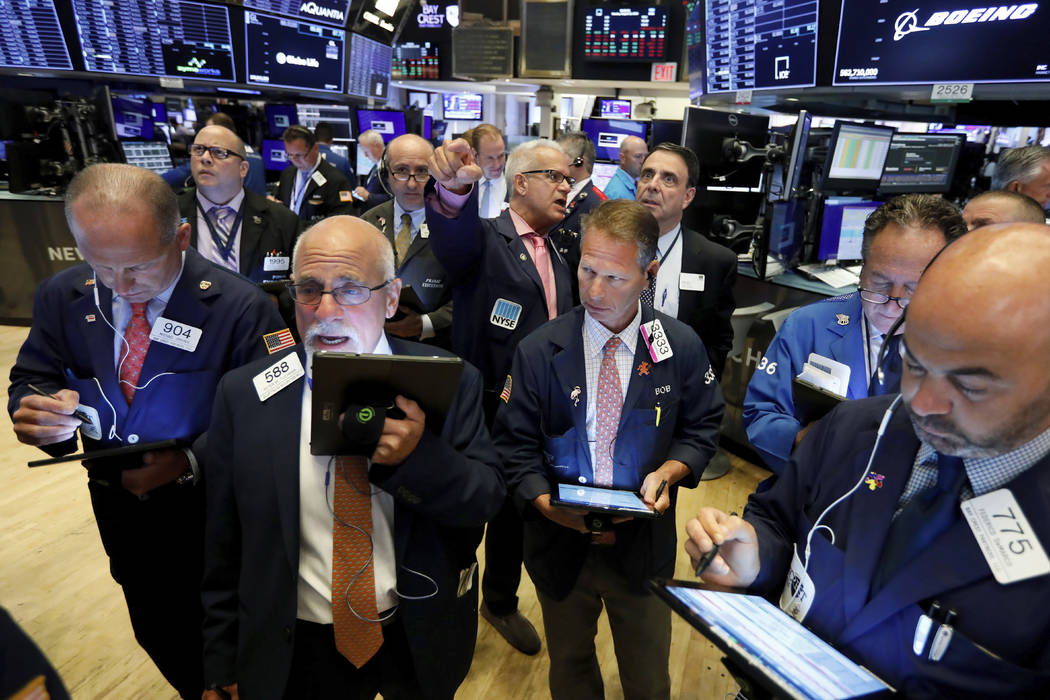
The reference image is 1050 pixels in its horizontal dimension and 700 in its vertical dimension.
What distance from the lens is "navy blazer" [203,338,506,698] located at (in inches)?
53.0

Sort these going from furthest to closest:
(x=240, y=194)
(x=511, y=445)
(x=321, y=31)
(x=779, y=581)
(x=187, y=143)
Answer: (x=321, y=31), (x=187, y=143), (x=240, y=194), (x=511, y=445), (x=779, y=581)

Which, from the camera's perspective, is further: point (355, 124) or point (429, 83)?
point (429, 83)

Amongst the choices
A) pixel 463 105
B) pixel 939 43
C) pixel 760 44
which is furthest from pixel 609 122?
pixel 463 105

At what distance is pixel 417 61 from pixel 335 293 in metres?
9.56

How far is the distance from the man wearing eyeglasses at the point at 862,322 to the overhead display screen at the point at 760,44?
3152 mm

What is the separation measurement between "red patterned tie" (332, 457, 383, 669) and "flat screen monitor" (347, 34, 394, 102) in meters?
7.76

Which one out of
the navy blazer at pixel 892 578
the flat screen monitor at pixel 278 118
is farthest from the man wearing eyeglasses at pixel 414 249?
the flat screen monitor at pixel 278 118

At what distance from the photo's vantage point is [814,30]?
13.8 feet

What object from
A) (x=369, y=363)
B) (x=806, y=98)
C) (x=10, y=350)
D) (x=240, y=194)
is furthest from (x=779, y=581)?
(x=10, y=350)

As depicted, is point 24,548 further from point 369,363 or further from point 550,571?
point 369,363

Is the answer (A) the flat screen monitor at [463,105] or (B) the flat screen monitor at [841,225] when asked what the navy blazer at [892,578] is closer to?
(B) the flat screen monitor at [841,225]

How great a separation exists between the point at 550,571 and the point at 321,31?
24.6ft

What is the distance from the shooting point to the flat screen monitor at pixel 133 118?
229 inches

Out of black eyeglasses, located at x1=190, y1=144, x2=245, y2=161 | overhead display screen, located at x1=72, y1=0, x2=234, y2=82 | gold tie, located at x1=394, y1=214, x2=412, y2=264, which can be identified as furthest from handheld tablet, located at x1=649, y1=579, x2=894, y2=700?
overhead display screen, located at x1=72, y1=0, x2=234, y2=82
